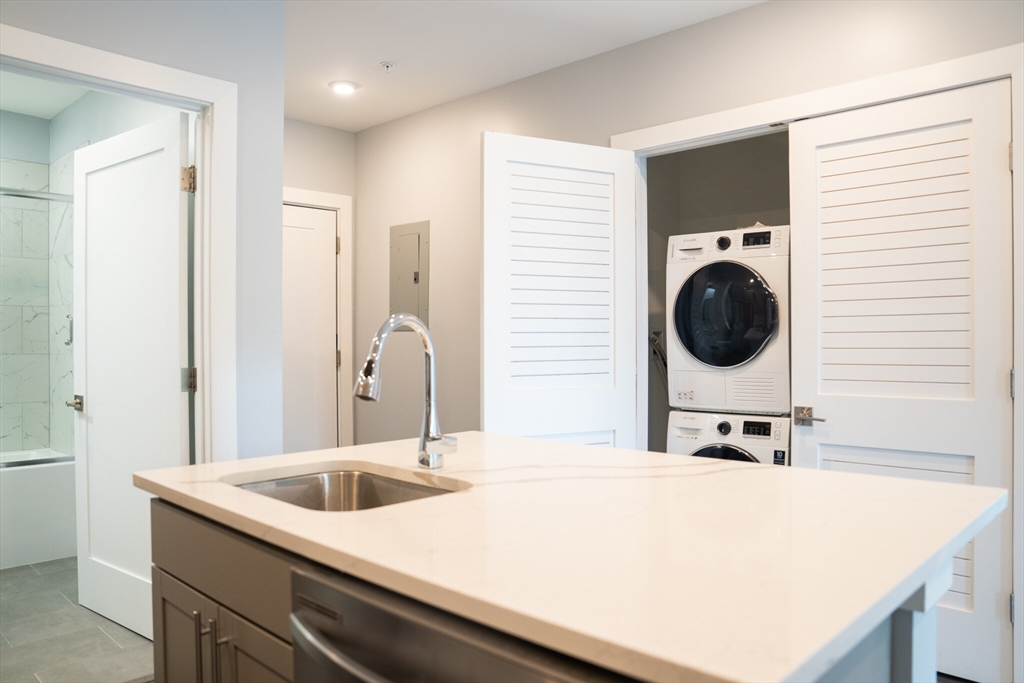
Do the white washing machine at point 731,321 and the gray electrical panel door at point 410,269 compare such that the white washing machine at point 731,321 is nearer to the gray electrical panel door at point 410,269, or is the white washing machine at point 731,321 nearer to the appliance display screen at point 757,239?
the appliance display screen at point 757,239

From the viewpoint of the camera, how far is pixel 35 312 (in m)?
4.27

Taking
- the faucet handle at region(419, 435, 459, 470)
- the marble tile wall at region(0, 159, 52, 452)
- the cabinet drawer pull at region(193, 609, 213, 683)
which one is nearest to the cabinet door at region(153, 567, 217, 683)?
the cabinet drawer pull at region(193, 609, 213, 683)

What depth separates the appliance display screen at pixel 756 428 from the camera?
10.3ft

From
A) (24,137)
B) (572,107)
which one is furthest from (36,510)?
(572,107)

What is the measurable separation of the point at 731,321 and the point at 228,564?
2.56 m

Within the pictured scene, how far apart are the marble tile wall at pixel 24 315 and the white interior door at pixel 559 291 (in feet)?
9.89

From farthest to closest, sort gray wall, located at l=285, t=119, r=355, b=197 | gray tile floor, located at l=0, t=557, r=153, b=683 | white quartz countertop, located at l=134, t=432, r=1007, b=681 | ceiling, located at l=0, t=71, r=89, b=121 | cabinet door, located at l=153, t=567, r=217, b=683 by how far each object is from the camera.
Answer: gray wall, located at l=285, t=119, r=355, b=197, ceiling, located at l=0, t=71, r=89, b=121, gray tile floor, located at l=0, t=557, r=153, b=683, cabinet door, located at l=153, t=567, r=217, b=683, white quartz countertop, located at l=134, t=432, r=1007, b=681

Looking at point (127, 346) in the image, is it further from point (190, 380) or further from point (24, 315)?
point (24, 315)

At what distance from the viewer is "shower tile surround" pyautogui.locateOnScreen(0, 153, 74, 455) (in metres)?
4.18

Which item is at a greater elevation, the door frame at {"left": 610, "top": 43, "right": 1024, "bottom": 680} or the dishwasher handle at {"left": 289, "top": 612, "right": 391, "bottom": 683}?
the door frame at {"left": 610, "top": 43, "right": 1024, "bottom": 680}

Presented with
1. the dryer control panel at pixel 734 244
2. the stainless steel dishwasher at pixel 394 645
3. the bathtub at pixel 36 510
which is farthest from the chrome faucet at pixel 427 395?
the bathtub at pixel 36 510

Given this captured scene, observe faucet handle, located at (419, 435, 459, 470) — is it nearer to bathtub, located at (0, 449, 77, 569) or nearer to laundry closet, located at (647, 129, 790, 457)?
laundry closet, located at (647, 129, 790, 457)

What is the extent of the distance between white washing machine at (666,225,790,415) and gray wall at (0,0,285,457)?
1866 mm

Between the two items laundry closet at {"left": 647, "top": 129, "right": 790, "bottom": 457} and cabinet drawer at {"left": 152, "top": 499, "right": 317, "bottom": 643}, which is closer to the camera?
cabinet drawer at {"left": 152, "top": 499, "right": 317, "bottom": 643}
